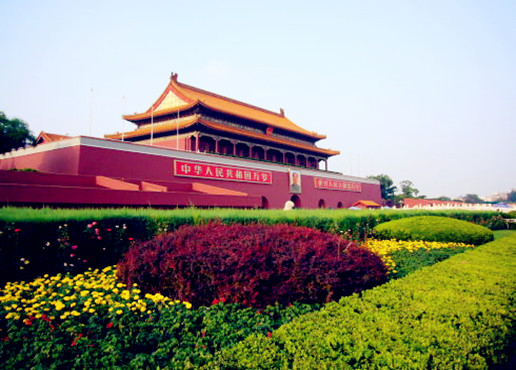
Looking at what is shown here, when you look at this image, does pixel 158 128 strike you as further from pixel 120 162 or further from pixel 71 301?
pixel 71 301

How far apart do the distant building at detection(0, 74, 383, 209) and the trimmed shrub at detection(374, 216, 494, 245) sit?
578 centimetres

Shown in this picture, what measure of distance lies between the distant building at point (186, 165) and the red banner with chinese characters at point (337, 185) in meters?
0.08

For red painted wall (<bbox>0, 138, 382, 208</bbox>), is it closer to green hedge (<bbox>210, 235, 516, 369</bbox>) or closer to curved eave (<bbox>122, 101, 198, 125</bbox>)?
curved eave (<bbox>122, 101, 198, 125</bbox>)

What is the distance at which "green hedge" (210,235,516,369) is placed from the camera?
2.07m

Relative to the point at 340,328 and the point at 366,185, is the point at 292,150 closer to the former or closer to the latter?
the point at 366,185

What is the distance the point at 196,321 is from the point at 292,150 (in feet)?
81.5

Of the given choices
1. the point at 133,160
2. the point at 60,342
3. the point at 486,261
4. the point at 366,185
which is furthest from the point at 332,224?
the point at 366,185

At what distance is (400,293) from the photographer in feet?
11.1

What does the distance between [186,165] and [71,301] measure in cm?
1313

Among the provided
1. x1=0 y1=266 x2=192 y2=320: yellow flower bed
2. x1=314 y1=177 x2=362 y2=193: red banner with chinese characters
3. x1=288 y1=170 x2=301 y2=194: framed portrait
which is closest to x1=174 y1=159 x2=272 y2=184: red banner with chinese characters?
x1=288 y1=170 x2=301 y2=194: framed portrait

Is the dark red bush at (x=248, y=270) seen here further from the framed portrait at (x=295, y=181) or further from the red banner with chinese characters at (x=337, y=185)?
the red banner with chinese characters at (x=337, y=185)

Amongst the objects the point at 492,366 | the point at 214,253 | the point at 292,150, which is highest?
the point at 292,150

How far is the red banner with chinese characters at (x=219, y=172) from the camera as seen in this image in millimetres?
16219

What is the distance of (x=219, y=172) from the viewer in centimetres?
1803
